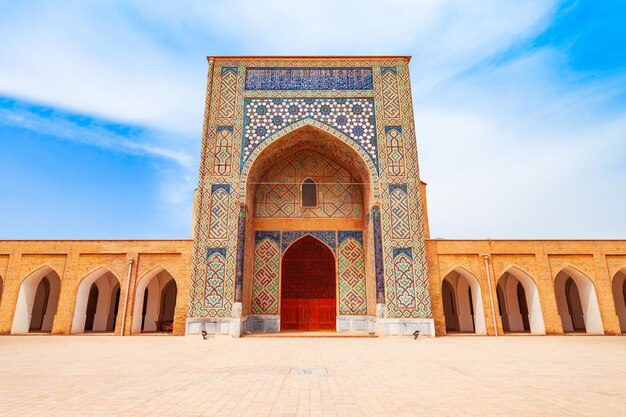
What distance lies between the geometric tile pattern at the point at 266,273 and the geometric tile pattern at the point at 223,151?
94.7 inches

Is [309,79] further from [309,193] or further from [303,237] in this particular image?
[303,237]

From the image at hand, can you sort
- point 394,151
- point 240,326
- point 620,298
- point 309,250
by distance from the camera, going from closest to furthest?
1. point 240,326
2. point 394,151
3. point 309,250
4. point 620,298

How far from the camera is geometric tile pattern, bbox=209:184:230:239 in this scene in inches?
399

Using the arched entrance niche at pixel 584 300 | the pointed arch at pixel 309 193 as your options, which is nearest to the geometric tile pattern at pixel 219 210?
the pointed arch at pixel 309 193

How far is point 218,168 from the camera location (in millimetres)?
10672

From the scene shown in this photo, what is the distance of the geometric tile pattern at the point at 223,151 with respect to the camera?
10664 millimetres

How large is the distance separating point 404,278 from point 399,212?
1875mm

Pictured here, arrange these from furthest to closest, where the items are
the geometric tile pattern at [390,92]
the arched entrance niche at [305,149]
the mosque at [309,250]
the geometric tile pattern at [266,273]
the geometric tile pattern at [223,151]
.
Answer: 1. the geometric tile pattern at [390,92]
2. the geometric tile pattern at [266,273]
3. the arched entrance niche at [305,149]
4. the geometric tile pattern at [223,151]
5. the mosque at [309,250]

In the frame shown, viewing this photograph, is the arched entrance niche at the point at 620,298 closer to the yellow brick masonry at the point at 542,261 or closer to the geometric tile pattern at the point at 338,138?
the yellow brick masonry at the point at 542,261

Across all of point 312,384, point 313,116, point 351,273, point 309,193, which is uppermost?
point 313,116

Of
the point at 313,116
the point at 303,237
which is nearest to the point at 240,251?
A: the point at 303,237

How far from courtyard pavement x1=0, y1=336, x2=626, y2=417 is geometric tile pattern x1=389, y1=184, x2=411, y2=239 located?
4312 millimetres

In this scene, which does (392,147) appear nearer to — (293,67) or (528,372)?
(293,67)

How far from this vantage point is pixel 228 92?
449 inches
